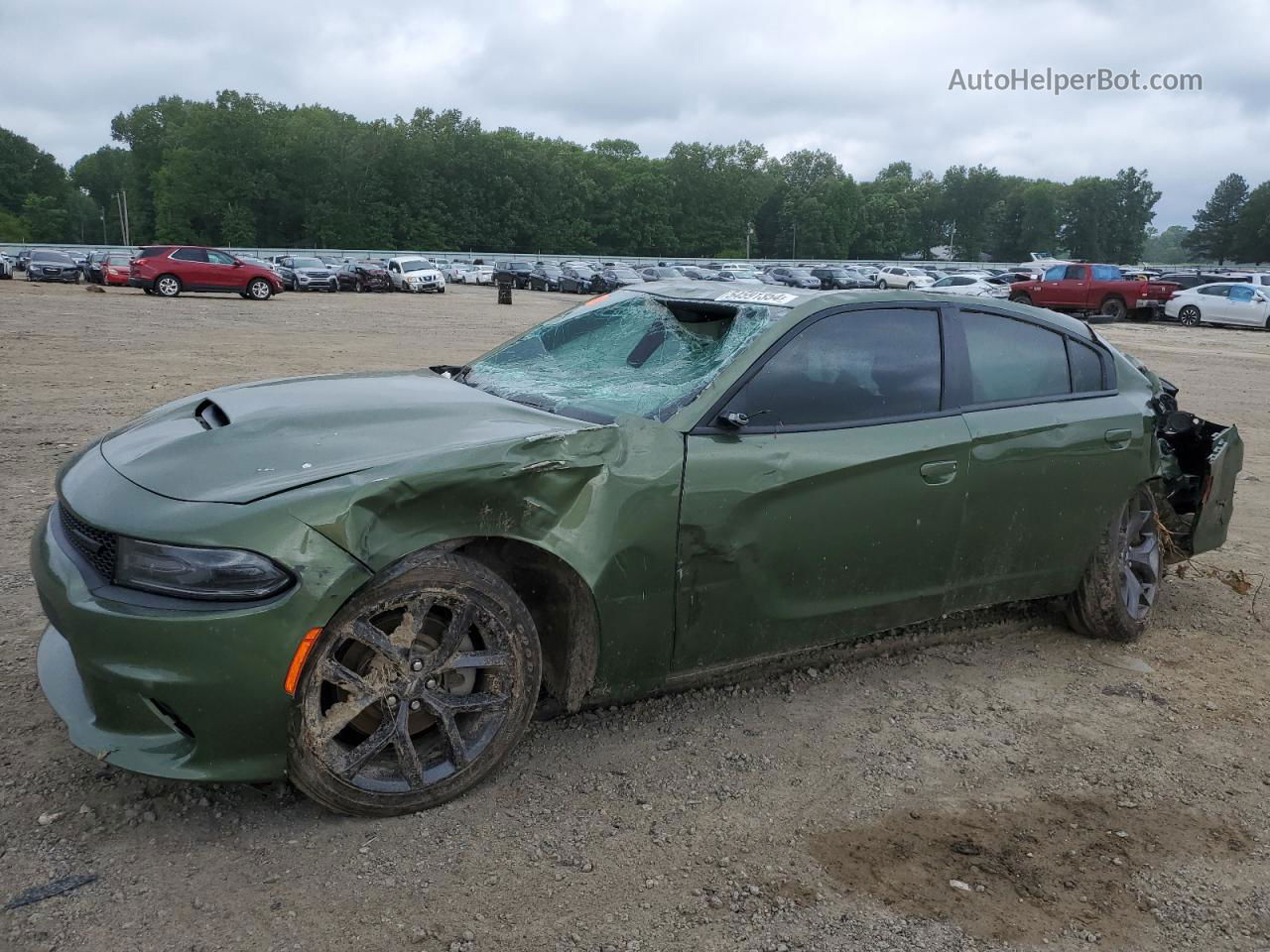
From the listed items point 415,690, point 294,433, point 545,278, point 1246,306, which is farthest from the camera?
point 545,278

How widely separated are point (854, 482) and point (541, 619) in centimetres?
119

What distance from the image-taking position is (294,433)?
10.5ft

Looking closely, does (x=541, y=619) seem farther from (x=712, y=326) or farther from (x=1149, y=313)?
(x=1149, y=313)

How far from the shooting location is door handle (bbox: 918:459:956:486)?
3.83m

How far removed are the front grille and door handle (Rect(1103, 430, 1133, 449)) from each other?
12.4ft

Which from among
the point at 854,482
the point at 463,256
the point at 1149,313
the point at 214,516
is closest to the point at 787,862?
the point at 854,482

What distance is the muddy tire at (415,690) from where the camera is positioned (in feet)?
9.27

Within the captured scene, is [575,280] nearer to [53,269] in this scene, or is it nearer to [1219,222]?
[53,269]

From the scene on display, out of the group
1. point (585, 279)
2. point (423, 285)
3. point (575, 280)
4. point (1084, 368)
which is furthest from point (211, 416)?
point (575, 280)

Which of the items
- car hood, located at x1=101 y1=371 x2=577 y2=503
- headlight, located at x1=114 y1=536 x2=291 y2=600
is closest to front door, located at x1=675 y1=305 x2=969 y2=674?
car hood, located at x1=101 y1=371 x2=577 y2=503

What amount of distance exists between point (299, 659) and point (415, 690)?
37cm

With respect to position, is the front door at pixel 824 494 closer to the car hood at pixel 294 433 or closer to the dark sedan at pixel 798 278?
the car hood at pixel 294 433

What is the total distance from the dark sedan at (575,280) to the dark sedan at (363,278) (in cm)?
852

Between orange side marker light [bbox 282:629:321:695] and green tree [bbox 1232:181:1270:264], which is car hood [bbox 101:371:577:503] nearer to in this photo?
orange side marker light [bbox 282:629:321:695]
